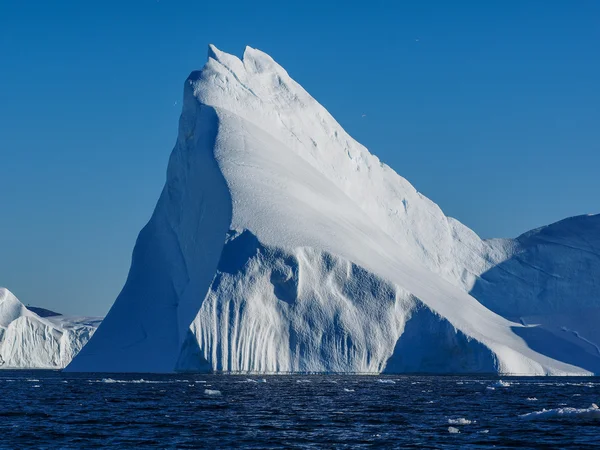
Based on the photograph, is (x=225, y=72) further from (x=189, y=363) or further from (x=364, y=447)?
(x=364, y=447)

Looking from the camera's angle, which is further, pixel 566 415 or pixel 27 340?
pixel 27 340

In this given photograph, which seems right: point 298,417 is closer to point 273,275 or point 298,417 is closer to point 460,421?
point 460,421

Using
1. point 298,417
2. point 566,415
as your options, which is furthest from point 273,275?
point 566,415

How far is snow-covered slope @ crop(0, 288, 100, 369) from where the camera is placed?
97000mm

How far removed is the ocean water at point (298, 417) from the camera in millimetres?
19953

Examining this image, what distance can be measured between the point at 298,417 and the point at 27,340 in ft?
265

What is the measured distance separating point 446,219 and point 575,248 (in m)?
10.5

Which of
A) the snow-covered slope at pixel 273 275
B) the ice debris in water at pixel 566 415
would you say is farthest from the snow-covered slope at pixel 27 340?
the ice debris in water at pixel 566 415

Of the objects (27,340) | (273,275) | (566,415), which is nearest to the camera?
(566,415)

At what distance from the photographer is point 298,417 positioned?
81.8 feet

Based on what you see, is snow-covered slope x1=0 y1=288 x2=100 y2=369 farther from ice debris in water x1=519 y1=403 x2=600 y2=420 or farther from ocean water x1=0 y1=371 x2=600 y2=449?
ice debris in water x1=519 y1=403 x2=600 y2=420

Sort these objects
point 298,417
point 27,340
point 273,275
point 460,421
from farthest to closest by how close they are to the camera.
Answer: point 27,340 → point 273,275 → point 298,417 → point 460,421

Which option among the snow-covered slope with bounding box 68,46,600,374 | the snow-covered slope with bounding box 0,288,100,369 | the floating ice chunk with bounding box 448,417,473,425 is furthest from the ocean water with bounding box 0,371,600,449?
the snow-covered slope with bounding box 0,288,100,369

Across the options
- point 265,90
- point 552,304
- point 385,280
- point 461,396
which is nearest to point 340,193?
point 265,90
